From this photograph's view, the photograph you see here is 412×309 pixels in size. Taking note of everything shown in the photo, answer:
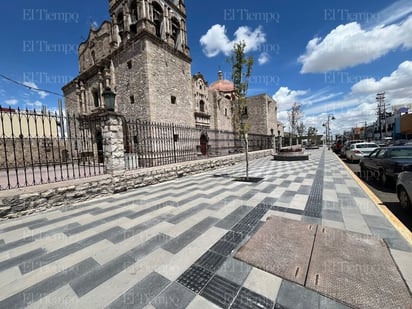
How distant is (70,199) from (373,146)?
17772 mm

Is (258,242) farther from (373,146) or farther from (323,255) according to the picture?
(373,146)

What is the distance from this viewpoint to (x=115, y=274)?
2.10 meters

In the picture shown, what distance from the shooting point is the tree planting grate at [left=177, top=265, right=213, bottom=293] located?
6.20 ft

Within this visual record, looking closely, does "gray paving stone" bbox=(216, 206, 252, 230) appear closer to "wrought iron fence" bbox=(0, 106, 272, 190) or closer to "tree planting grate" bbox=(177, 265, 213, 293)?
"tree planting grate" bbox=(177, 265, 213, 293)

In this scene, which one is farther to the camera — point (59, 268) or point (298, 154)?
point (298, 154)

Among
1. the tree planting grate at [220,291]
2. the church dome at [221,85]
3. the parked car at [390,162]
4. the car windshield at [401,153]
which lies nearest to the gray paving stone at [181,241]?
the tree planting grate at [220,291]

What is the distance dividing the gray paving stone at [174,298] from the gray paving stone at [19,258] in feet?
6.99

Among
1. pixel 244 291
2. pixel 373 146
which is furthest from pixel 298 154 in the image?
pixel 244 291

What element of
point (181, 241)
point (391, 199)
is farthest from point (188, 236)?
point (391, 199)

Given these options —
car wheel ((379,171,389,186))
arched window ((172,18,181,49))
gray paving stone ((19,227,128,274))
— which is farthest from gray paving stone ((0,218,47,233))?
arched window ((172,18,181,49))

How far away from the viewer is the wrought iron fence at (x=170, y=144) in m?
7.73

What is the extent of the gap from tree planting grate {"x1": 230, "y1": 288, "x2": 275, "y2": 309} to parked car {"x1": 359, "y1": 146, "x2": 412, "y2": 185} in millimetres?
6371

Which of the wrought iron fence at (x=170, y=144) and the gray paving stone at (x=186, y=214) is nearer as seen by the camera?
the gray paving stone at (x=186, y=214)

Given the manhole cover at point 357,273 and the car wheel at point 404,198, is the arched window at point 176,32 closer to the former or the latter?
the car wheel at point 404,198
